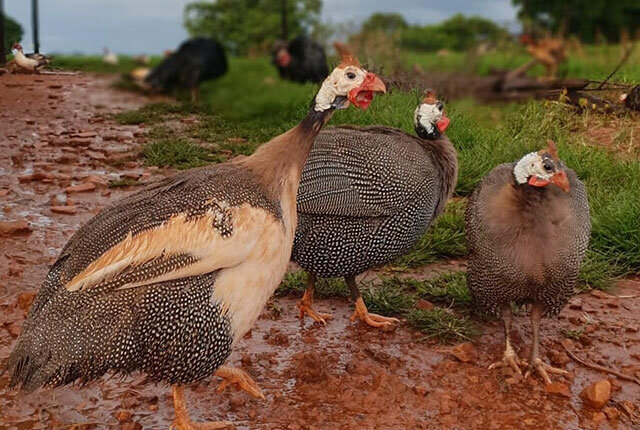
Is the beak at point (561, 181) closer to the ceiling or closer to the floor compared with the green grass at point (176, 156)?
closer to the ceiling

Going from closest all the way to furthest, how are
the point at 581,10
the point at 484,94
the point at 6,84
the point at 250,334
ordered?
the point at 484,94 < the point at 581,10 < the point at 6,84 < the point at 250,334

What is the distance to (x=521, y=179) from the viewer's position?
2.88m

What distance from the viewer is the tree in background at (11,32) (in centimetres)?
222

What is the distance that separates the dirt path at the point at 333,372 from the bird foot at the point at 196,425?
0.17 feet

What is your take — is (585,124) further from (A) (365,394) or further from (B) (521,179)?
(A) (365,394)

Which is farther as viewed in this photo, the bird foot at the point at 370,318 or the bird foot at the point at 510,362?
the bird foot at the point at 370,318

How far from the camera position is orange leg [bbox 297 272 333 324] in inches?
132

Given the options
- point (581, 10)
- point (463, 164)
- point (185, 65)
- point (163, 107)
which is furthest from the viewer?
point (463, 164)

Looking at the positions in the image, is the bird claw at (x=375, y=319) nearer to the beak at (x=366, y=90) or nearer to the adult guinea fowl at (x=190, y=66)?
the beak at (x=366, y=90)

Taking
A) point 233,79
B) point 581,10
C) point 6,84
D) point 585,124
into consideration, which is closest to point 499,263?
point 581,10

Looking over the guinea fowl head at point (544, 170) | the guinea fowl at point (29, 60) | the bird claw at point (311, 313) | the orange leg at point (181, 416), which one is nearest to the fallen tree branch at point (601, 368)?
the guinea fowl head at point (544, 170)

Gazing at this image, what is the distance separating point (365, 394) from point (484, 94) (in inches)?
63.2

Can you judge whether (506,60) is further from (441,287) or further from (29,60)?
(441,287)

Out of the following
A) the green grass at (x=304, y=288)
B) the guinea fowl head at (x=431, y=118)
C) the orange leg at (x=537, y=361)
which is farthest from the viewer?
the green grass at (x=304, y=288)
